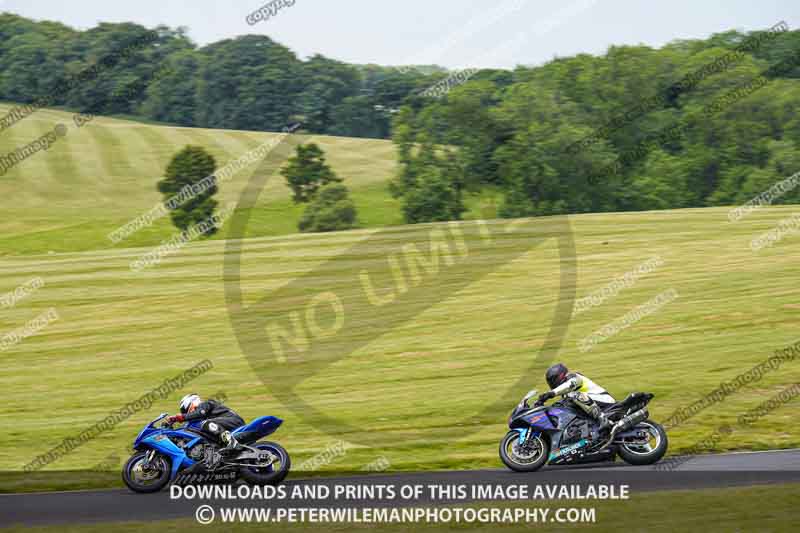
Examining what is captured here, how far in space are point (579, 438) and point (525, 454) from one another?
0.87m

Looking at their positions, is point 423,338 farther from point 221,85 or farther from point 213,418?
point 221,85

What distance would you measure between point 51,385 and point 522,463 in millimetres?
14744

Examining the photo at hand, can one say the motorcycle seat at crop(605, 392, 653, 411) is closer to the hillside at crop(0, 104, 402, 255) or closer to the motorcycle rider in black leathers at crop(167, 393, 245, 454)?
the motorcycle rider in black leathers at crop(167, 393, 245, 454)

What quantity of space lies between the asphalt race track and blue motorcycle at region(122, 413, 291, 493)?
0.27 m

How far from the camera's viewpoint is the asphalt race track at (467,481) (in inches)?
505

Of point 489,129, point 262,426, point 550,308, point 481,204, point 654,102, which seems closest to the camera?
point 262,426

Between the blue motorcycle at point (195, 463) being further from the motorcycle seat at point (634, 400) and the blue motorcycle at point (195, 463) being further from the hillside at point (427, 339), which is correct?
the motorcycle seat at point (634, 400)

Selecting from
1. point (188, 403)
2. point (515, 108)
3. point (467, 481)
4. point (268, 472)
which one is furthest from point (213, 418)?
point (515, 108)

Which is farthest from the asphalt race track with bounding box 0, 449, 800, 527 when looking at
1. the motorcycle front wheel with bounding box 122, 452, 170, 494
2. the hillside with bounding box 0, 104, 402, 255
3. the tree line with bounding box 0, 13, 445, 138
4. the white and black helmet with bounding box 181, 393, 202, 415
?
the tree line with bounding box 0, 13, 445, 138

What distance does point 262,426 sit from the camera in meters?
14.4

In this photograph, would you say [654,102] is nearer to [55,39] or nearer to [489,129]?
[489,129]

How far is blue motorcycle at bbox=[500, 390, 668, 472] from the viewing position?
48.5ft

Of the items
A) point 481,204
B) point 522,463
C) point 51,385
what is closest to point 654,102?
point 481,204

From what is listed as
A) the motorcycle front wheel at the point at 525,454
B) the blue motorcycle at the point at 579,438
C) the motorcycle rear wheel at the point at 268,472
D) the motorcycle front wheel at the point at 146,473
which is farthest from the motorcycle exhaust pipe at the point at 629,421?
the motorcycle front wheel at the point at 146,473
